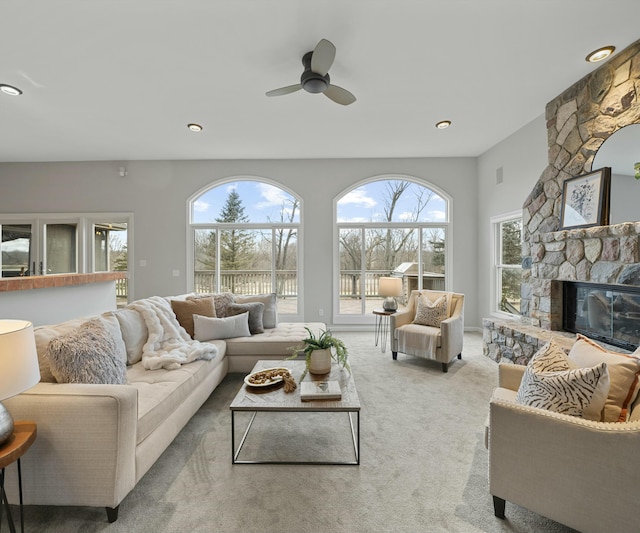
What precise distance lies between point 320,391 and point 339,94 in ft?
8.21

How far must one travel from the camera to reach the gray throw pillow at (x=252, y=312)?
3.48 metres

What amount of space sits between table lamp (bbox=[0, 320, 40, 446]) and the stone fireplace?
3741mm

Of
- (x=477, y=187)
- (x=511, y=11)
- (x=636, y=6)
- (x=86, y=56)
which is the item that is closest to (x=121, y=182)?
(x=86, y=56)

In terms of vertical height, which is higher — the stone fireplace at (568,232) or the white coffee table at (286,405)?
the stone fireplace at (568,232)

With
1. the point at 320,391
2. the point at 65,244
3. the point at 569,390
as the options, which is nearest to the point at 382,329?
the point at 320,391

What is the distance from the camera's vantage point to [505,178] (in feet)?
14.8

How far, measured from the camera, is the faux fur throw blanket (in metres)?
2.37

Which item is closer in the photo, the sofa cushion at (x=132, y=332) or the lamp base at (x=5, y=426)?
the lamp base at (x=5, y=426)

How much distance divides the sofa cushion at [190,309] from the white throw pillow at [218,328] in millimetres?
80

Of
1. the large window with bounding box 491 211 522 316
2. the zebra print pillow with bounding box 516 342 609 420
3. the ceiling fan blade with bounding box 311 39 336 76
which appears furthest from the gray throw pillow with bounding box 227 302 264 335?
the large window with bounding box 491 211 522 316

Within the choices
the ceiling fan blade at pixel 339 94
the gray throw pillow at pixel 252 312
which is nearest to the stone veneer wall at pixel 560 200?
the ceiling fan blade at pixel 339 94

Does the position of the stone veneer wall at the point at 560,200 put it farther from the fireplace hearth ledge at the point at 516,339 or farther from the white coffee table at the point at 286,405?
the white coffee table at the point at 286,405

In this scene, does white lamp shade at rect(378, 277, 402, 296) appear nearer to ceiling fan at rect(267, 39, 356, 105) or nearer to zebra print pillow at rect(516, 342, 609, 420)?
ceiling fan at rect(267, 39, 356, 105)

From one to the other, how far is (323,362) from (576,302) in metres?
2.83
